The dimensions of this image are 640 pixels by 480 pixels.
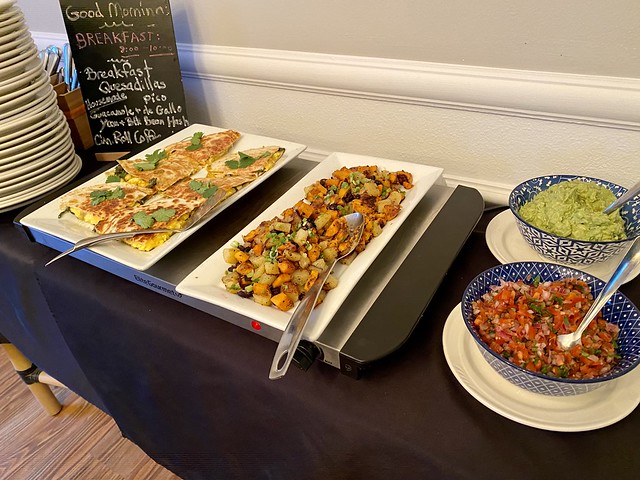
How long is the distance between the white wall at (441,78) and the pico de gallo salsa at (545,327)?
0.38 metres

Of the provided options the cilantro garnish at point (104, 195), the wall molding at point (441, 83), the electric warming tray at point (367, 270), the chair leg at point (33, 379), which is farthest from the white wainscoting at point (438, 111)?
the chair leg at point (33, 379)

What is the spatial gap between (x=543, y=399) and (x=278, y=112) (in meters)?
0.93

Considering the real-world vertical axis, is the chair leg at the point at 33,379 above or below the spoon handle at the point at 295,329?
below

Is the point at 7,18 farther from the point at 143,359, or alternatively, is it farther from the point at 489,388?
the point at 489,388

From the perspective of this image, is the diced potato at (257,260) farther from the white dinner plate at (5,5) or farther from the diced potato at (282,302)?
the white dinner plate at (5,5)

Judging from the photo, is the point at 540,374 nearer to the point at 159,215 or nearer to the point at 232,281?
the point at 232,281

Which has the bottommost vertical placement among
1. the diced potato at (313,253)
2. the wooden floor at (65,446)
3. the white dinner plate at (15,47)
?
the wooden floor at (65,446)

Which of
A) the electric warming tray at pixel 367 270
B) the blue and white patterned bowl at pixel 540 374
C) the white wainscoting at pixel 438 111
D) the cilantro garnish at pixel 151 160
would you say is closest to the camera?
the blue and white patterned bowl at pixel 540 374

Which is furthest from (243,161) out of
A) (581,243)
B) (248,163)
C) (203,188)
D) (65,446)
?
(65,446)

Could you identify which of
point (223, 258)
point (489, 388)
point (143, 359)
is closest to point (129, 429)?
point (143, 359)

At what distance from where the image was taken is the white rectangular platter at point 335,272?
669mm

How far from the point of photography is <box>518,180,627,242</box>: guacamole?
2.39 ft

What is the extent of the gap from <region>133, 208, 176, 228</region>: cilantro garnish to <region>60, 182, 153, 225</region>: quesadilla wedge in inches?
3.1

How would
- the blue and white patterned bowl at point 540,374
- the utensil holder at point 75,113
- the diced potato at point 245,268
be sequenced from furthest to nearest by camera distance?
the utensil holder at point 75,113
the diced potato at point 245,268
the blue and white patterned bowl at point 540,374
